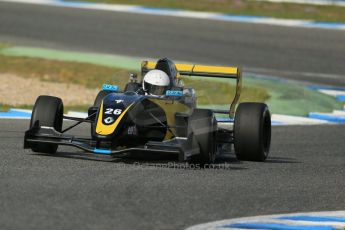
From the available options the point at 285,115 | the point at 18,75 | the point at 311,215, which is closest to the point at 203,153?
the point at 311,215

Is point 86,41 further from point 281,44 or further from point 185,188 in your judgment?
point 185,188

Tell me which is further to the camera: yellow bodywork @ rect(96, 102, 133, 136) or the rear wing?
the rear wing

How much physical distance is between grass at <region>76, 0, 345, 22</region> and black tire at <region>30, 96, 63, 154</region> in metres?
16.9

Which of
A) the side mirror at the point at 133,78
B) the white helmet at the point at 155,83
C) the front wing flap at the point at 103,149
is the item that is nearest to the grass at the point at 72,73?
the side mirror at the point at 133,78

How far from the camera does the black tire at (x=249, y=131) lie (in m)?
11.0

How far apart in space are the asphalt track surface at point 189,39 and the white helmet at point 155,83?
943 centimetres

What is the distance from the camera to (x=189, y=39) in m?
24.8

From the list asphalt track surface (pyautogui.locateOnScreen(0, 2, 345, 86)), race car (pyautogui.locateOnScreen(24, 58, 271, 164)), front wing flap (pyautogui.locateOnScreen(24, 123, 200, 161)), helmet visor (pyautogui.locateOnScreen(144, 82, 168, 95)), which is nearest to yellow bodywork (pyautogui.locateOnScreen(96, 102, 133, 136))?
race car (pyautogui.locateOnScreen(24, 58, 271, 164))

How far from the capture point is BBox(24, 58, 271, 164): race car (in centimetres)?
1039

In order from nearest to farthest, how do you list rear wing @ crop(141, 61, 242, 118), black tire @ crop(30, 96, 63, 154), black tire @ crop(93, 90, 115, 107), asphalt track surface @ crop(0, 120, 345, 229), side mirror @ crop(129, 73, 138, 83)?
asphalt track surface @ crop(0, 120, 345, 229), black tire @ crop(30, 96, 63, 154), black tire @ crop(93, 90, 115, 107), side mirror @ crop(129, 73, 138, 83), rear wing @ crop(141, 61, 242, 118)

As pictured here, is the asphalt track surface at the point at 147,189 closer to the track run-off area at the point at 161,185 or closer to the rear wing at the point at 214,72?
the track run-off area at the point at 161,185

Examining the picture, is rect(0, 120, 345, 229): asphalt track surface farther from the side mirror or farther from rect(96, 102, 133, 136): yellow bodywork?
the side mirror

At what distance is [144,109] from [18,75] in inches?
365

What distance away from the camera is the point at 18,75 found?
19.7 meters
